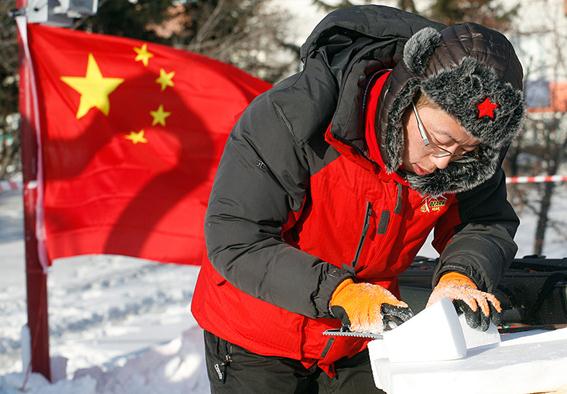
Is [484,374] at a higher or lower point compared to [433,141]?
lower

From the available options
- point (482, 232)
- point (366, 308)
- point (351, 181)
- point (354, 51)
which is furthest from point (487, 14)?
point (366, 308)

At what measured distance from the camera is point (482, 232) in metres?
2.47

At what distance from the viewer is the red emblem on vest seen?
6.41 ft

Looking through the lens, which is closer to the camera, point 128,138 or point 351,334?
point 351,334

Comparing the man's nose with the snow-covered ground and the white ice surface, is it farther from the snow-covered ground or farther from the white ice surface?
the snow-covered ground

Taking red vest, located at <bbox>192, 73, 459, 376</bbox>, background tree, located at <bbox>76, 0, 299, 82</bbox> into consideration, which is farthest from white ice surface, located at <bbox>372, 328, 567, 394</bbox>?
background tree, located at <bbox>76, 0, 299, 82</bbox>

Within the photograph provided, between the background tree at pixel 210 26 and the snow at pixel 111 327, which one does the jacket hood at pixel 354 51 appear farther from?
the background tree at pixel 210 26

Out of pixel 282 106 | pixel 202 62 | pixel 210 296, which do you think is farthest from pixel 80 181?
pixel 282 106

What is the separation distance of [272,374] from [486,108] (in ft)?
3.17

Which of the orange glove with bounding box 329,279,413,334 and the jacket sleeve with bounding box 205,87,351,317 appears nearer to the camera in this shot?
the orange glove with bounding box 329,279,413,334

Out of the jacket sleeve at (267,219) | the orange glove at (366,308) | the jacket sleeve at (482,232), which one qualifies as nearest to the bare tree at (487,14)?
the jacket sleeve at (482,232)

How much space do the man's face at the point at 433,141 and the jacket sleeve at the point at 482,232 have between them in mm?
349

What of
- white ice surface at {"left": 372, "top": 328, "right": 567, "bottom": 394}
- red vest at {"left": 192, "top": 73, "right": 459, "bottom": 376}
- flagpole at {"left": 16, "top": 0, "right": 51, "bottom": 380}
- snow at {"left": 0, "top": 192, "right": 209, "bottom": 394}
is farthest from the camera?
flagpole at {"left": 16, "top": 0, "right": 51, "bottom": 380}

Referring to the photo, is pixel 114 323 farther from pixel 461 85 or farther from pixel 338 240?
pixel 461 85
